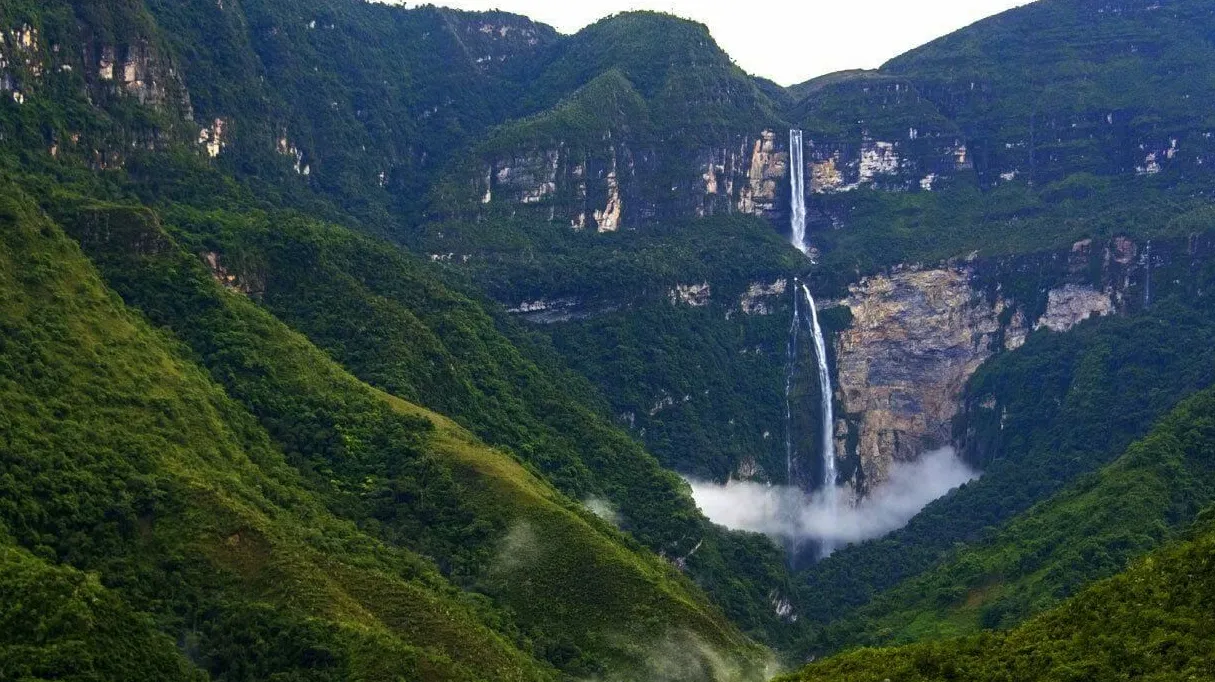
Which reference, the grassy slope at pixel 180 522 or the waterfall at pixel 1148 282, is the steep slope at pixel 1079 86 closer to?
the waterfall at pixel 1148 282

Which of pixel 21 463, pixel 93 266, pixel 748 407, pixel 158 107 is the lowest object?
pixel 748 407

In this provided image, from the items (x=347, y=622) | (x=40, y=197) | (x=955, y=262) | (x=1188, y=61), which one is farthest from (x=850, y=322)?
(x=347, y=622)

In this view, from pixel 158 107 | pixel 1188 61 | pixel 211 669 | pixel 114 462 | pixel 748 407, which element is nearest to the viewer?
pixel 211 669

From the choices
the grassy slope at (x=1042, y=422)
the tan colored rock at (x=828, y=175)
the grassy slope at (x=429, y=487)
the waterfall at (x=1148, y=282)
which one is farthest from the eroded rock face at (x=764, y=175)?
the grassy slope at (x=429, y=487)

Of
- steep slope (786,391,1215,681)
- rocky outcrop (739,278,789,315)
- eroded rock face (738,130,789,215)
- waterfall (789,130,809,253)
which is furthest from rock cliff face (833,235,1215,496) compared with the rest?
steep slope (786,391,1215,681)

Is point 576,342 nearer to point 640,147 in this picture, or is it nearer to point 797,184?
point 640,147

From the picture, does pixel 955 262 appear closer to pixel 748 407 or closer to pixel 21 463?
pixel 748 407
